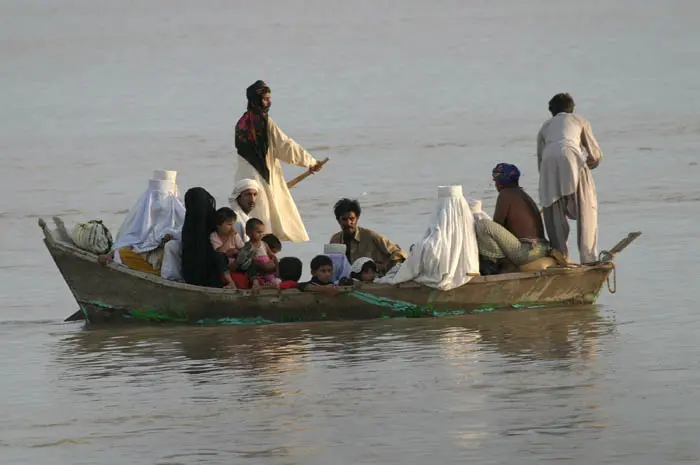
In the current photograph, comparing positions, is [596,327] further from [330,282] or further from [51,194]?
[51,194]

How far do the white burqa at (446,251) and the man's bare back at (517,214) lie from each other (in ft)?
1.05

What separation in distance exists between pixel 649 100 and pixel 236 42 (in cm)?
1613

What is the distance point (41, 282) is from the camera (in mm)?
13602

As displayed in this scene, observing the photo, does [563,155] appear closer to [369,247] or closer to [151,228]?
[369,247]

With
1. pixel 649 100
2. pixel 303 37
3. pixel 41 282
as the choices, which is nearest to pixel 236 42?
pixel 303 37

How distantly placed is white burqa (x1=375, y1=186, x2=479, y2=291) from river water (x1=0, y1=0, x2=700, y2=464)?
0.35 m

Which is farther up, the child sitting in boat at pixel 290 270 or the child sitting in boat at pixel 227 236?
the child sitting in boat at pixel 227 236

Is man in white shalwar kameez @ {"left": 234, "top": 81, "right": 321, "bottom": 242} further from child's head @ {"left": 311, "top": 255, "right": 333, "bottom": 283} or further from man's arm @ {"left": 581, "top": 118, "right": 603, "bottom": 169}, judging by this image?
man's arm @ {"left": 581, "top": 118, "right": 603, "bottom": 169}

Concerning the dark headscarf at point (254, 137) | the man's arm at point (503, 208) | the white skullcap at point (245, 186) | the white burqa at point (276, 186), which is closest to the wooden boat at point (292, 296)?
the man's arm at point (503, 208)

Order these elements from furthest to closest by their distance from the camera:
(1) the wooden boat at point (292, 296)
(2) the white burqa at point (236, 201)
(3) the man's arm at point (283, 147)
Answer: (3) the man's arm at point (283, 147), (2) the white burqa at point (236, 201), (1) the wooden boat at point (292, 296)

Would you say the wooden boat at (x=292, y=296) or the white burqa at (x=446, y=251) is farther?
the wooden boat at (x=292, y=296)

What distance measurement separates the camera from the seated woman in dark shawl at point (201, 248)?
10227 millimetres

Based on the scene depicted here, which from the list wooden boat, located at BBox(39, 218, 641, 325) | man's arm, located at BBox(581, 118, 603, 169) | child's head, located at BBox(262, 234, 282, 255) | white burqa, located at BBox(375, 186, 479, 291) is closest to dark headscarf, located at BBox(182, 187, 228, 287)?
wooden boat, located at BBox(39, 218, 641, 325)

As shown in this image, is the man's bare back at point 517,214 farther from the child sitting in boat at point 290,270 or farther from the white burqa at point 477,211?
the child sitting in boat at point 290,270
